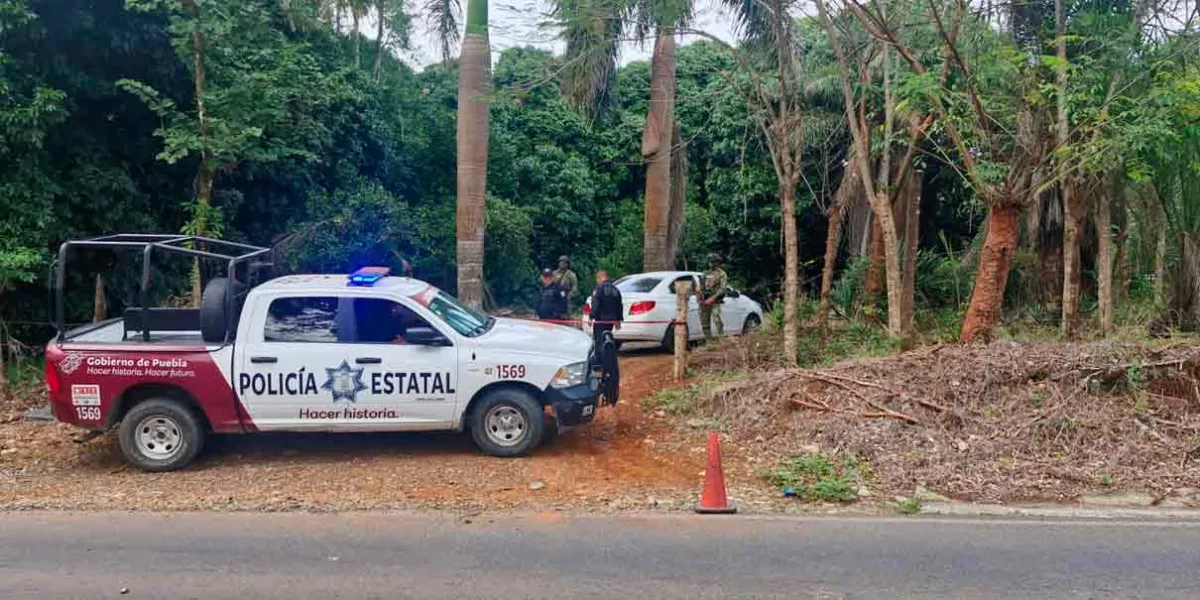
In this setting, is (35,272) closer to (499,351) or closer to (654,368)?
(499,351)

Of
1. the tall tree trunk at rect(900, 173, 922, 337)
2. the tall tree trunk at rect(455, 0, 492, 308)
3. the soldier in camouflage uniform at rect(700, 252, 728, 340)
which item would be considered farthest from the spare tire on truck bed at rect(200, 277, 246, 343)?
the tall tree trunk at rect(900, 173, 922, 337)

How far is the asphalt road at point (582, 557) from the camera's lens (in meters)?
5.62

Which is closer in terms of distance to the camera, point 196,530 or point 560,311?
point 196,530

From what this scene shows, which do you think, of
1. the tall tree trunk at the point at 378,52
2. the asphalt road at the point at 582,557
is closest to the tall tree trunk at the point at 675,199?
the tall tree trunk at the point at 378,52

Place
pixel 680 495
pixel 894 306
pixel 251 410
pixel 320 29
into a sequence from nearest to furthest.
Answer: pixel 680 495, pixel 251 410, pixel 894 306, pixel 320 29

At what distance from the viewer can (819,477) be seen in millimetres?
8008

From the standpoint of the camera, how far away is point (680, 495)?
7.73 m

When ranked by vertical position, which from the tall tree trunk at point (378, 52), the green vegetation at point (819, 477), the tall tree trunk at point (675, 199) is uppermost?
the tall tree trunk at point (378, 52)

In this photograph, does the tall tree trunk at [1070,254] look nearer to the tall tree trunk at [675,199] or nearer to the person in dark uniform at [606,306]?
the person in dark uniform at [606,306]

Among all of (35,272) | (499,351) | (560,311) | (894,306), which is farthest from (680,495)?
(35,272)

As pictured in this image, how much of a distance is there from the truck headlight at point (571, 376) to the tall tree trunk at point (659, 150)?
9.91m

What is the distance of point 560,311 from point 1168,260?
9432 mm

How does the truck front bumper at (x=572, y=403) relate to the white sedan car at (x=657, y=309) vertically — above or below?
below

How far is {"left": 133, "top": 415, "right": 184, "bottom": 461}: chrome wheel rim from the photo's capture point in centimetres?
848
